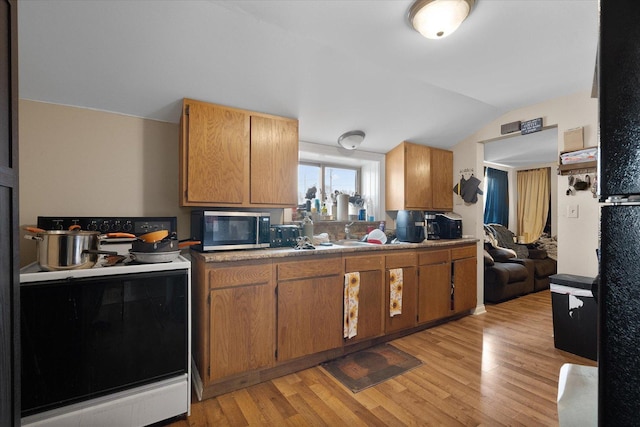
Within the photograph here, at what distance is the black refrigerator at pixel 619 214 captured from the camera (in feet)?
1.29

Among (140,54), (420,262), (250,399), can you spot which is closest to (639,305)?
(250,399)

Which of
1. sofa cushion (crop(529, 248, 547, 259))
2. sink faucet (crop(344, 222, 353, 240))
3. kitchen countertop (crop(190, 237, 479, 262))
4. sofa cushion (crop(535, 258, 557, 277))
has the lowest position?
sofa cushion (crop(535, 258, 557, 277))

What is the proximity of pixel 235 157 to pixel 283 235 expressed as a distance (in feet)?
2.43

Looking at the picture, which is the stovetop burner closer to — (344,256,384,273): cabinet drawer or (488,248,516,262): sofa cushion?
(344,256,384,273): cabinet drawer

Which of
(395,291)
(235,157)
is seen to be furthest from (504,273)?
(235,157)

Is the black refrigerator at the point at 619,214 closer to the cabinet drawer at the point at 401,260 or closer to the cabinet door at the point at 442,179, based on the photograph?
the cabinet drawer at the point at 401,260

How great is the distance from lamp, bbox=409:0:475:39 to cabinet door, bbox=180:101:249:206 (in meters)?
1.38

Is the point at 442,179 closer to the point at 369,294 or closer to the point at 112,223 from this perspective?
the point at 369,294

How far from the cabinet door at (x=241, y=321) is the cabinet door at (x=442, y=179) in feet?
8.16

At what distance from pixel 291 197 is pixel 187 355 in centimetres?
138

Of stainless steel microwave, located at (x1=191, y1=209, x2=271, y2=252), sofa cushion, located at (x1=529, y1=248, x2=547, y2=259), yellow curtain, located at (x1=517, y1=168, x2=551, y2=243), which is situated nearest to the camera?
stainless steel microwave, located at (x1=191, y1=209, x2=271, y2=252)

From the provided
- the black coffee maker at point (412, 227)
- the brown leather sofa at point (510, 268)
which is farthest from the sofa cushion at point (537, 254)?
the black coffee maker at point (412, 227)

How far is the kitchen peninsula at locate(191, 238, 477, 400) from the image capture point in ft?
5.96

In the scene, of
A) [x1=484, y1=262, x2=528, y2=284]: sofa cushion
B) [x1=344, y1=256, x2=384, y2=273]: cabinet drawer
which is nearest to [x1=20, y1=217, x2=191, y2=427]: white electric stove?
[x1=344, y1=256, x2=384, y2=273]: cabinet drawer
